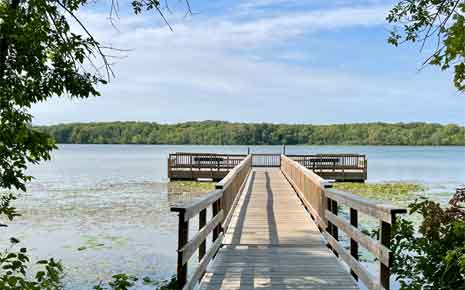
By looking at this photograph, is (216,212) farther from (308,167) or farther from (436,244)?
(308,167)

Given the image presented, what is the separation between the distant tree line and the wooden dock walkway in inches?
4353

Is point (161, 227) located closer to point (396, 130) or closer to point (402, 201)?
point (402, 201)

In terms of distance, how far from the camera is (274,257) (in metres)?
6.80

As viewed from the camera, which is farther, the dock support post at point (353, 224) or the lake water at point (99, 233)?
the lake water at point (99, 233)

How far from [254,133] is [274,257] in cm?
11505

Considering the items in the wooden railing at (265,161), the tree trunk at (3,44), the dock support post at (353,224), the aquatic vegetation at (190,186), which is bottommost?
the aquatic vegetation at (190,186)

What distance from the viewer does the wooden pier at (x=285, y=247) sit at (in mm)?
4402

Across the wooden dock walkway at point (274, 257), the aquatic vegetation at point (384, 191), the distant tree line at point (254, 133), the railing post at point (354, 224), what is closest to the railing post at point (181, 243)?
the wooden dock walkway at point (274, 257)

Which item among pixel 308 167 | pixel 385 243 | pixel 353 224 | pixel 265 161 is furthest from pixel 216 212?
pixel 265 161

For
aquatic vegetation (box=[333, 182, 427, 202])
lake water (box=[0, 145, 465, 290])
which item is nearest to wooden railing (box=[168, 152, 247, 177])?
lake water (box=[0, 145, 465, 290])

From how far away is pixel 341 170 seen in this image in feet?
91.4

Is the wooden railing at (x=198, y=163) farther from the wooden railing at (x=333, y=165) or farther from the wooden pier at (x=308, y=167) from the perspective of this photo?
the wooden railing at (x=333, y=165)

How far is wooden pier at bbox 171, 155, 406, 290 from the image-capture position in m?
4.40

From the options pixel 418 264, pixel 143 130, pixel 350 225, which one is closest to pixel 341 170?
pixel 350 225
